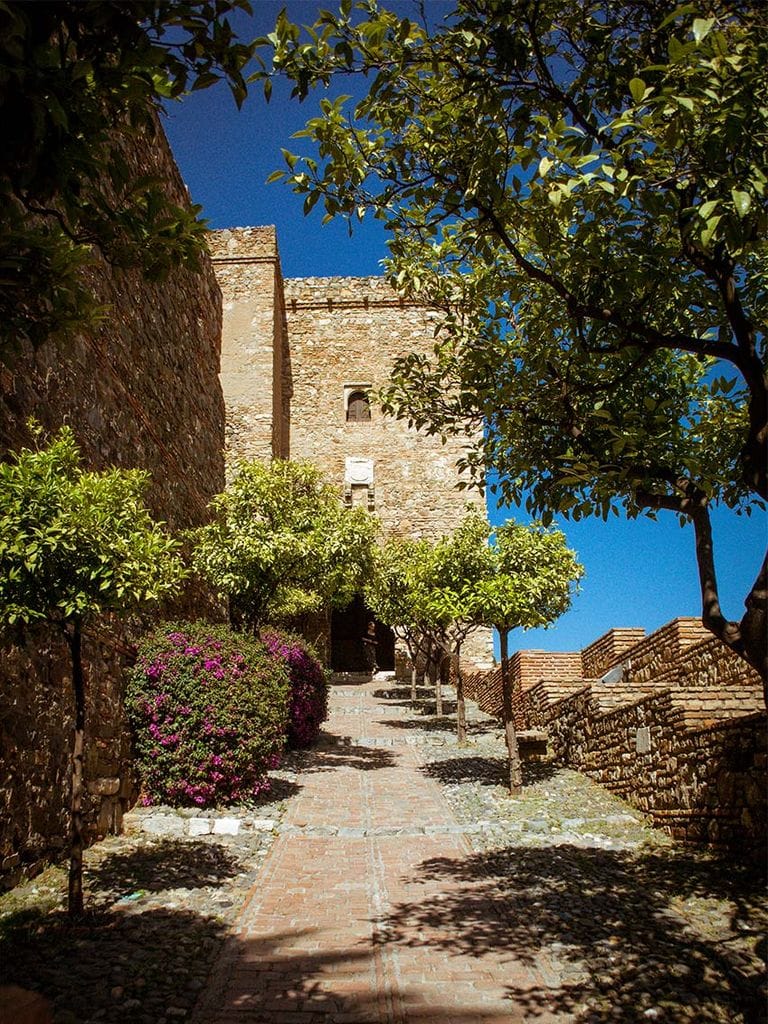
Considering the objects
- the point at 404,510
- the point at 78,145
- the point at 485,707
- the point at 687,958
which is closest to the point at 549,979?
the point at 687,958

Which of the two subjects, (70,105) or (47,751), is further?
(47,751)

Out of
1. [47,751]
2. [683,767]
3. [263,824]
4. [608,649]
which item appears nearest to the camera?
[47,751]

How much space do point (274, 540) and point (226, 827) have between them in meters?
4.27

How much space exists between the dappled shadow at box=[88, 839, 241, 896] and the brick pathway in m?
0.40

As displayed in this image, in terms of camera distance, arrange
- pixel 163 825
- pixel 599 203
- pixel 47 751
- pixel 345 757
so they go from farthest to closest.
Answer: pixel 345 757 < pixel 163 825 < pixel 47 751 < pixel 599 203

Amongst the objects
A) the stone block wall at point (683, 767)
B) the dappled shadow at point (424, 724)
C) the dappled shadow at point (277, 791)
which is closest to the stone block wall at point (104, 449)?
the dappled shadow at point (277, 791)

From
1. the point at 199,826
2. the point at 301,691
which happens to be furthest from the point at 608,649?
the point at 199,826

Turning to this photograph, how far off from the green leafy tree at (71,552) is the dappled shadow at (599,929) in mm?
2574

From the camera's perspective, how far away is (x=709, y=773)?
6.65 m

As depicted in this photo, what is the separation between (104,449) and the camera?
834 centimetres

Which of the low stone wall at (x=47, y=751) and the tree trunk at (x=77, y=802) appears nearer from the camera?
the tree trunk at (x=77, y=802)

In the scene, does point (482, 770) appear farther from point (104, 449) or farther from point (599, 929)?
point (104, 449)

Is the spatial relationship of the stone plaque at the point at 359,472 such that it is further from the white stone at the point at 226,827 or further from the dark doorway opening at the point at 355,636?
the white stone at the point at 226,827

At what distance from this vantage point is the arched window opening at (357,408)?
90.9 ft
